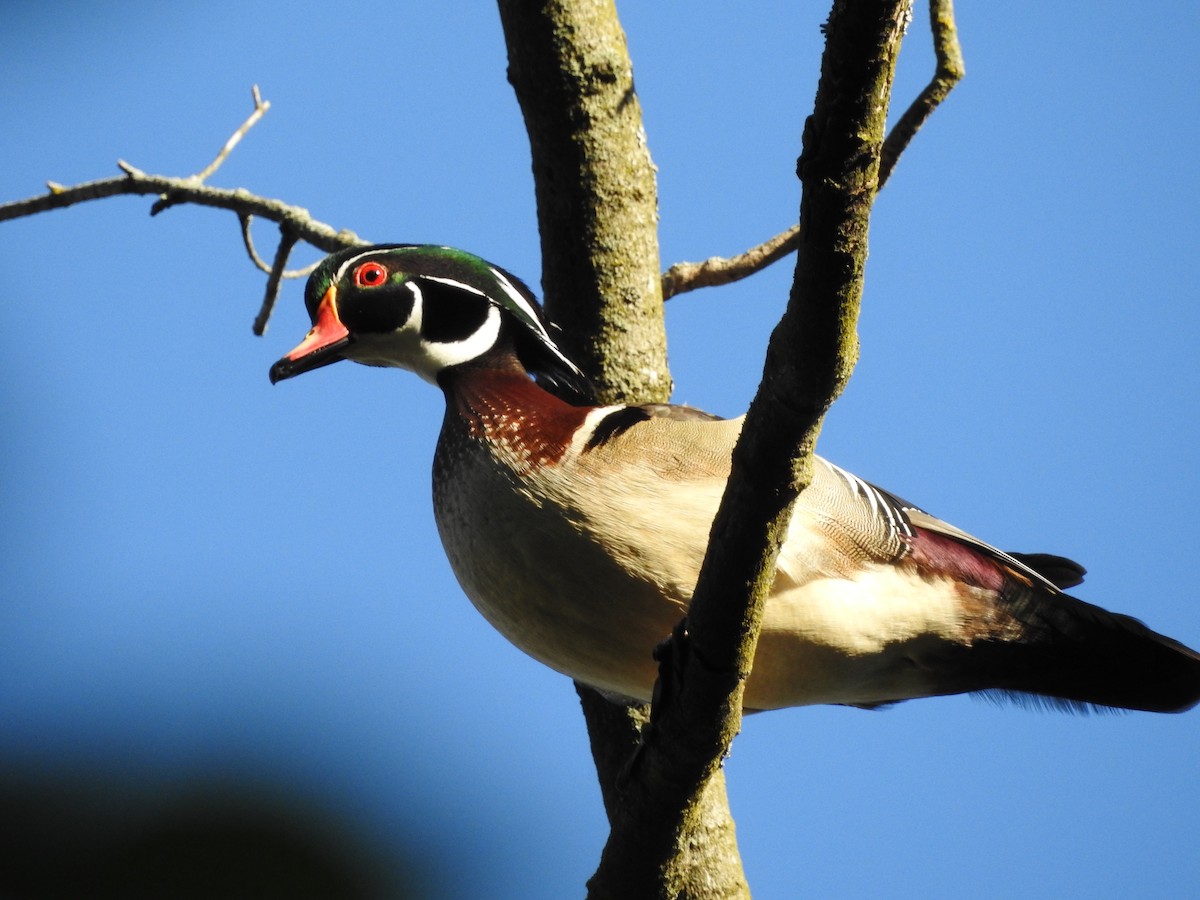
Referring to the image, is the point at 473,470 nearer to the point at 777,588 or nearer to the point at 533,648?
the point at 533,648

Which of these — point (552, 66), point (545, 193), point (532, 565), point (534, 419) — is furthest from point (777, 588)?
point (552, 66)

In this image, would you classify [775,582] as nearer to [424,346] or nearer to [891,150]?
[424,346]

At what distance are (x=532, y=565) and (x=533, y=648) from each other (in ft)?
0.85

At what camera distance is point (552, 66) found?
12.1ft

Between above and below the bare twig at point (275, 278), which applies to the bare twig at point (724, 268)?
above

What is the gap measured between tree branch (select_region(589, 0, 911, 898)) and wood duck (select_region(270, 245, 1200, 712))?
0.42 metres

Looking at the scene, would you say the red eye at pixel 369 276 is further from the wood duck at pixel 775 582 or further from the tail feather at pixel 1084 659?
the tail feather at pixel 1084 659

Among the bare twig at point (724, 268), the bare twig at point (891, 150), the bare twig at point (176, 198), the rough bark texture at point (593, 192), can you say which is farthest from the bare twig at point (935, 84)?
the bare twig at point (176, 198)

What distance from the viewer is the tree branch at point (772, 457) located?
1.60m

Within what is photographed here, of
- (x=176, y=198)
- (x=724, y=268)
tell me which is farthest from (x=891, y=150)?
(x=176, y=198)

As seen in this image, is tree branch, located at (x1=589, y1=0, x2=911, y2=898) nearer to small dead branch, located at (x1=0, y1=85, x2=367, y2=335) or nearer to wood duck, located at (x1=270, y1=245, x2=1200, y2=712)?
wood duck, located at (x1=270, y1=245, x2=1200, y2=712)

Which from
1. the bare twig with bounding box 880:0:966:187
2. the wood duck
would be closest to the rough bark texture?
the wood duck

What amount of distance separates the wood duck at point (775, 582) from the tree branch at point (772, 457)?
42 cm

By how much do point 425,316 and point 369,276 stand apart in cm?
18
